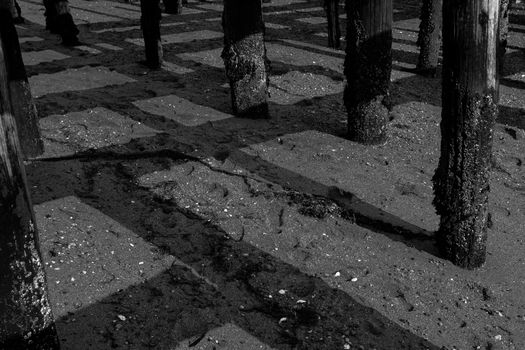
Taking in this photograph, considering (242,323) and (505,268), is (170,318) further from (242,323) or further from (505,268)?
(505,268)

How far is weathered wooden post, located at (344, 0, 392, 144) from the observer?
651 centimetres

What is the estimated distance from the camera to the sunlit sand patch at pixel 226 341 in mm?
3688

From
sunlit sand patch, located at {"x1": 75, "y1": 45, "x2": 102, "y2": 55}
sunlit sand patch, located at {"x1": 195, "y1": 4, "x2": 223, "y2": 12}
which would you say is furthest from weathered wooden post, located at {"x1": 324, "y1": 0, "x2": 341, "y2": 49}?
sunlit sand patch, located at {"x1": 195, "y1": 4, "x2": 223, "y2": 12}

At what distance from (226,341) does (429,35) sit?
678 centimetres

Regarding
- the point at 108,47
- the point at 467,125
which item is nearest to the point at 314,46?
the point at 108,47

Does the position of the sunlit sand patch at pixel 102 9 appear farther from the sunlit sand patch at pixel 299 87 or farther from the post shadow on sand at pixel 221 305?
the post shadow on sand at pixel 221 305

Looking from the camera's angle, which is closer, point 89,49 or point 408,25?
point 89,49

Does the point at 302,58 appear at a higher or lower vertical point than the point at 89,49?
lower

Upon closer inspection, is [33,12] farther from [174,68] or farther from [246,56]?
[246,56]

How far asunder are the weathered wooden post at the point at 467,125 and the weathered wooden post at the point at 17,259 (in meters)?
2.94

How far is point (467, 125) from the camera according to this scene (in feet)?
15.0

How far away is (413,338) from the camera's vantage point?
13.1 feet

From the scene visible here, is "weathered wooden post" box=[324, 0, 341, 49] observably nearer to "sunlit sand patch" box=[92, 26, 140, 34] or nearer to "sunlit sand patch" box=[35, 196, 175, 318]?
"sunlit sand patch" box=[92, 26, 140, 34]

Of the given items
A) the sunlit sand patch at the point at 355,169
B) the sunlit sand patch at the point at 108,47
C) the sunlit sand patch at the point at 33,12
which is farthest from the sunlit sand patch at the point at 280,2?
the sunlit sand patch at the point at 355,169
